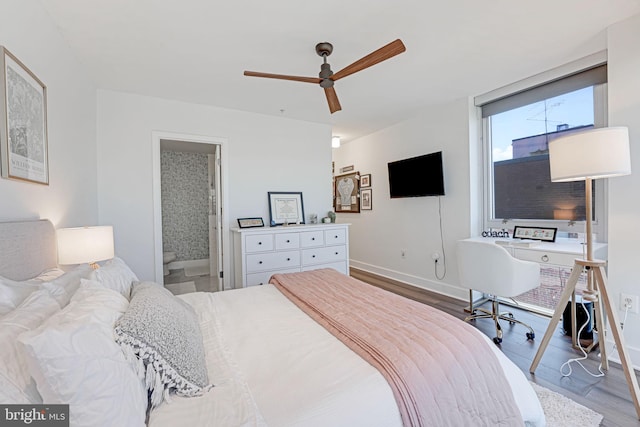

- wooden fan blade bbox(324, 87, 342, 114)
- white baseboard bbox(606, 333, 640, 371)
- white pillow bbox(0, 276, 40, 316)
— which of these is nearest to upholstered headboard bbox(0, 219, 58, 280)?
white pillow bbox(0, 276, 40, 316)

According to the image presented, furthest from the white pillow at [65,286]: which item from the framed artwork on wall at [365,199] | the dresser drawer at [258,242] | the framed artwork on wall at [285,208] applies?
the framed artwork on wall at [365,199]

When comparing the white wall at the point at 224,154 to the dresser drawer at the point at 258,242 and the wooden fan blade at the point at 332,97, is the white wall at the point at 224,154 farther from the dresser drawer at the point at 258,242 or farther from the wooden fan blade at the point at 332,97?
the wooden fan blade at the point at 332,97

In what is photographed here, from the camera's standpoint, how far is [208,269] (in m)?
5.43

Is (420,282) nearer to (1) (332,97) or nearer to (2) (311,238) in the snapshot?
(2) (311,238)

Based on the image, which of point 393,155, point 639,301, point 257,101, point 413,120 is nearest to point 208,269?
point 257,101

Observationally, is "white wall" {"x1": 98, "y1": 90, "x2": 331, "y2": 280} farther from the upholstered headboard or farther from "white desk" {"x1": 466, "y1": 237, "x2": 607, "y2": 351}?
"white desk" {"x1": 466, "y1": 237, "x2": 607, "y2": 351}

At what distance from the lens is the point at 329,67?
7.02 ft

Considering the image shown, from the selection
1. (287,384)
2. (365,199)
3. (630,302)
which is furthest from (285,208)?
(630,302)

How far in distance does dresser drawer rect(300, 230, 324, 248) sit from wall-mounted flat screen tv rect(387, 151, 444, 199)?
1.35 m

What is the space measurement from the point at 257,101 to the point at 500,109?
2.88 metres

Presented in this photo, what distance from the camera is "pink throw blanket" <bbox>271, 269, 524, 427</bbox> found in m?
1.00

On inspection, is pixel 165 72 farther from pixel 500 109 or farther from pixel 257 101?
pixel 500 109

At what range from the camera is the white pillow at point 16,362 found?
0.64 metres

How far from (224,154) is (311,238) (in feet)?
5.18
